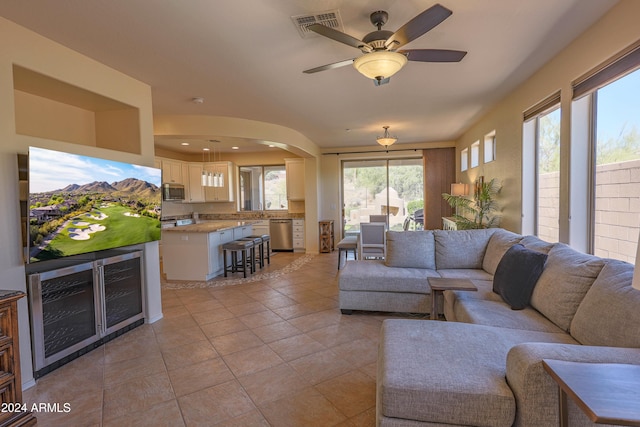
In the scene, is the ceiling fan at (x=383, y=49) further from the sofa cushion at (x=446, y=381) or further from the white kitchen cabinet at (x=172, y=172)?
the white kitchen cabinet at (x=172, y=172)

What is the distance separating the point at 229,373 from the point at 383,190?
256 inches

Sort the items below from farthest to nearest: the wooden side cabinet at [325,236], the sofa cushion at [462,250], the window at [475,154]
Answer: the wooden side cabinet at [325,236]
the window at [475,154]
the sofa cushion at [462,250]

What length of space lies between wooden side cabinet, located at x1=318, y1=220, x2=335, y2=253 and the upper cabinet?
3.07ft

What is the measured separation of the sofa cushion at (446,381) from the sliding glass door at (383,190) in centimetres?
624

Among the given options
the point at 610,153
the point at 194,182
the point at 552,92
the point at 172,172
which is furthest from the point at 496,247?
the point at 194,182

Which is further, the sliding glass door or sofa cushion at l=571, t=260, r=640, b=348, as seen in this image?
the sliding glass door

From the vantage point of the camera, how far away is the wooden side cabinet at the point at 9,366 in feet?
5.60

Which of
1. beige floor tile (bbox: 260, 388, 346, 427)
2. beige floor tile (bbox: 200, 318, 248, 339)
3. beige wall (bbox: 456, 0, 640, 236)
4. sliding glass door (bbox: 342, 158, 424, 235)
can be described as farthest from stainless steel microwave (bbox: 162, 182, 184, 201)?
beige wall (bbox: 456, 0, 640, 236)

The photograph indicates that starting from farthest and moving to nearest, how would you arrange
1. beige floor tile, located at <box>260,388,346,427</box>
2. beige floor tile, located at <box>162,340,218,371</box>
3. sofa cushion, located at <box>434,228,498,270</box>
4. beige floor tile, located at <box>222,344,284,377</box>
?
sofa cushion, located at <box>434,228,498,270</box>
beige floor tile, located at <box>162,340,218,371</box>
beige floor tile, located at <box>222,344,284,377</box>
beige floor tile, located at <box>260,388,346,427</box>

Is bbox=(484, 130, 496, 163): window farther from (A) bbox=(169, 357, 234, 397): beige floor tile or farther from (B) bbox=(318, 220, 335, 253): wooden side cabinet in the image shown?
(A) bbox=(169, 357, 234, 397): beige floor tile

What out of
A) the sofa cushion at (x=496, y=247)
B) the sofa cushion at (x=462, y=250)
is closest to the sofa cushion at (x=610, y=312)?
the sofa cushion at (x=496, y=247)

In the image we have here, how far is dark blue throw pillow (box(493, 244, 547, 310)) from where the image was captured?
94.3 inches

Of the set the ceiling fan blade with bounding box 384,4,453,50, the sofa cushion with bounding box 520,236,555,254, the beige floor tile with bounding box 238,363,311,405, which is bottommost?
the beige floor tile with bounding box 238,363,311,405

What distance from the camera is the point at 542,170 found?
3666 millimetres
